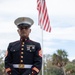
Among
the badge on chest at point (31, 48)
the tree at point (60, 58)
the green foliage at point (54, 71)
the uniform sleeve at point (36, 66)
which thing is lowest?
the green foliage at point (54, 71)

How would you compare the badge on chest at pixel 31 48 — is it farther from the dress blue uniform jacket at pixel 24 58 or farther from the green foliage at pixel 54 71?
the green foliage at pixel 54 71

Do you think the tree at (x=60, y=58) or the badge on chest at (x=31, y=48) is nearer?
the badge on chest at (x=31, y=48)

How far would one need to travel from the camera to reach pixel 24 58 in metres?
6.06

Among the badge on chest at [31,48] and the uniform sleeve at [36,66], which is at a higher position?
the badge on chest at [31,48]

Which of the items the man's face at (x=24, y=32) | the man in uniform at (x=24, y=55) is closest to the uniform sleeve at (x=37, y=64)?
the man in uniform at (x=24, y=55)

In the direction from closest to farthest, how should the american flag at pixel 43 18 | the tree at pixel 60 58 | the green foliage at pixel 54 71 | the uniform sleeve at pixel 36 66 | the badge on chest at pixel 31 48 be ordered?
the uniform sleeve at pixel 36 66, the badge on chest at pixel 31 48, the american flag at pixel 43 18, the green foliage at pixel 54 71, the tree at pixel 60 58

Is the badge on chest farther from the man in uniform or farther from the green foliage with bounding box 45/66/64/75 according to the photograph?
the green foliage with bounding box 45/66/64/75

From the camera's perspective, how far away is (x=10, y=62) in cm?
602

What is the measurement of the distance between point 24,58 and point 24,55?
4cm

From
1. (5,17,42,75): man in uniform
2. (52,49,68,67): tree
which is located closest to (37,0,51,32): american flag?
(5,17,42,75): man in uniform

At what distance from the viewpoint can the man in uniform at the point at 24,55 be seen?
5957mm

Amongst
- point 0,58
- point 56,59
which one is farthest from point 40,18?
point 56,59

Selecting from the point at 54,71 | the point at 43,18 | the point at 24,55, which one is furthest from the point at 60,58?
the point at 24,55

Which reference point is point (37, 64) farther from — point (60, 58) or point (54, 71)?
point (60, 58)
